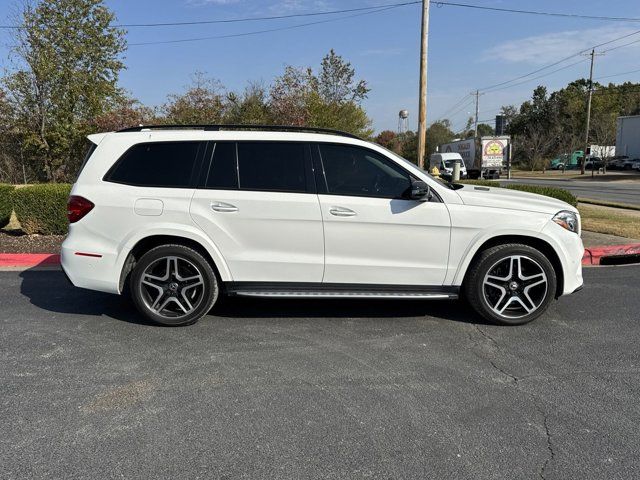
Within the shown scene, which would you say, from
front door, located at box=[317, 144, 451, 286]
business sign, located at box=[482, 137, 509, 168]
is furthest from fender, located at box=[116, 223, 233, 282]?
business sign, located at box=[482, 137, 509, 168]

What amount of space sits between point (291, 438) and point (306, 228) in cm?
214

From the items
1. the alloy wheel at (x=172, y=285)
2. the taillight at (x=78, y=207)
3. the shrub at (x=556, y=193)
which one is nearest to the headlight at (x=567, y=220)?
the alloy wheel at (x=172, y=285)

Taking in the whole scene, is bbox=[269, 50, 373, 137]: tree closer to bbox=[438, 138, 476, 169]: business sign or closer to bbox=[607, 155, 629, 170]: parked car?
bbox=[438, 138, 476, 169]: business sign

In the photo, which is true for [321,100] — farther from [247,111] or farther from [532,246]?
[532,246]

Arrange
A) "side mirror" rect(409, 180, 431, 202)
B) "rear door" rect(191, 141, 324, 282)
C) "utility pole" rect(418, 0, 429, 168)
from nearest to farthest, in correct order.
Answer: "side mirror" rect(409, 180, 431, 202)
"rear door" rect(191, 141, 324, 282)
"utility pole" rect(418, 0, 429, 168)

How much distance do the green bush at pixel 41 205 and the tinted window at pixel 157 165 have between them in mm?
4935

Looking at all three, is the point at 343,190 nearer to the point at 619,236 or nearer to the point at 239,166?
the point at 239,166

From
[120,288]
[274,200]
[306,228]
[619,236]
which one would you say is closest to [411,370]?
[306,228]

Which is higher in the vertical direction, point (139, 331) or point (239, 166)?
point (239, 166)

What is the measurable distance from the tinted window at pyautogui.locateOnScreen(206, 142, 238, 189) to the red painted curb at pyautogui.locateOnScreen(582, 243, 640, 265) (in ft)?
19.5

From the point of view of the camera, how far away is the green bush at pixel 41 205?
9.02m

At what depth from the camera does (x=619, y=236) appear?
9.40 metres

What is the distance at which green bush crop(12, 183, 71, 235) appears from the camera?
9.02 m

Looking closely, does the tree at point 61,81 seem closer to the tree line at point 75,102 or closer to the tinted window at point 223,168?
the tree line at point 75,102
